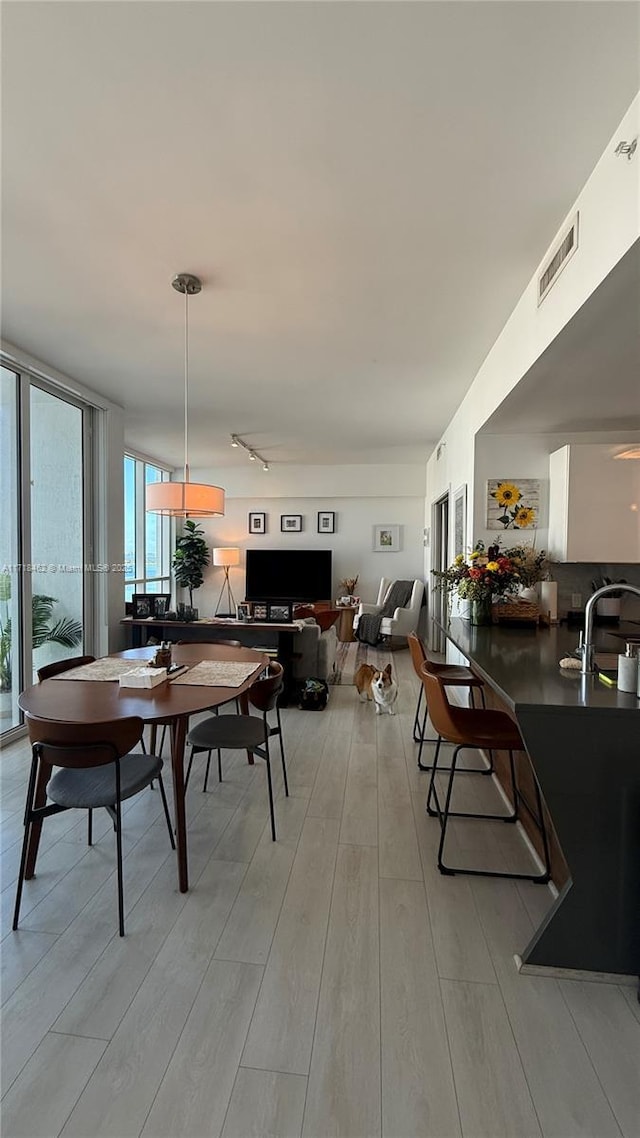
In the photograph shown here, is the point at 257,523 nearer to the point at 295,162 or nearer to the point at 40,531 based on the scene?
the point at 40,531

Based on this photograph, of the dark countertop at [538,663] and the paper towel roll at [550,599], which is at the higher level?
the paper towel roll at [550,599]

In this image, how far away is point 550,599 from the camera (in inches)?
133

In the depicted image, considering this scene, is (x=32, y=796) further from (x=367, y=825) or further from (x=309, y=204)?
(x=309, y=204)

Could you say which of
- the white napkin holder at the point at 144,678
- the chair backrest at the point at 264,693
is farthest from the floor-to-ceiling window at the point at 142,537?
the chair backrest at the point at 264,693

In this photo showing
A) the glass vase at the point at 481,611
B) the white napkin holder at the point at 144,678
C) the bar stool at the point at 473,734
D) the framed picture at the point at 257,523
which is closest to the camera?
the bar stool at the point at 473,734

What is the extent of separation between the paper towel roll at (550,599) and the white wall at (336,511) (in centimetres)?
422

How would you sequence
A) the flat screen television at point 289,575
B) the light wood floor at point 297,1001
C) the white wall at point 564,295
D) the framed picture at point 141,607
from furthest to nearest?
the flat screen television at point 289,575, the framed picture at point 141,607, the white wall at point 564,295, the light wood floor at point 297,1001

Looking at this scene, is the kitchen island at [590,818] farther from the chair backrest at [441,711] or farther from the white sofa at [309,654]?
the white sofa at [309,654]

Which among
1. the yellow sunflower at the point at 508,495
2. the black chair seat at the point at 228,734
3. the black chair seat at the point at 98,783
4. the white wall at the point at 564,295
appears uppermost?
the white wall at the point at 564,295

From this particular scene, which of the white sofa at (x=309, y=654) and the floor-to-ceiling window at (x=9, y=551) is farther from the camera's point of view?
the white sofa at (x=309, y=654)

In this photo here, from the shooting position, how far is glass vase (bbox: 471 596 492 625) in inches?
124

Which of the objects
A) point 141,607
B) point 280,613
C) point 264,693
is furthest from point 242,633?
point 264,693

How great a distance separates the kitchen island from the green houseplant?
3433 mm

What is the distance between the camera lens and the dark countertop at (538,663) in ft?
5.10
